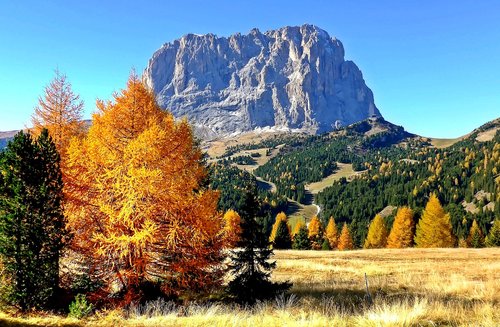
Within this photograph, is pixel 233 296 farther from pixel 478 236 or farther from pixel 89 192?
pixel 478 236

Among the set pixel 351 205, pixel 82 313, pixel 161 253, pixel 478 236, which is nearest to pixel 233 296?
pixel 161 253

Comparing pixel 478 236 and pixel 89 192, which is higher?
pixel 89 192

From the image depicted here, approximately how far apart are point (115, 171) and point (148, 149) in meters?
1.57

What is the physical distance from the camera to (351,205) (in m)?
188

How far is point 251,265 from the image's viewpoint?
57.1ft

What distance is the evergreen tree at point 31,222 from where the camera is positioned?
46.5 ft

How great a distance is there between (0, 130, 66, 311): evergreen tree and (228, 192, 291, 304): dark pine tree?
26.1ft

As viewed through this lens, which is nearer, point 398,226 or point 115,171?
point 115,171

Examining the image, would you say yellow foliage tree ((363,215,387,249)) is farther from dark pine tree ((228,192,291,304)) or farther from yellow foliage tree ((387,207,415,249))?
dark pine tree ((228,192,291,304))

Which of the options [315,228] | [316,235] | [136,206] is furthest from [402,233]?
[136,206]

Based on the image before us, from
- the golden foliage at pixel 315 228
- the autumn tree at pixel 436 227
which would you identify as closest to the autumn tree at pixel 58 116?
the autumn tree at pixel 436 227

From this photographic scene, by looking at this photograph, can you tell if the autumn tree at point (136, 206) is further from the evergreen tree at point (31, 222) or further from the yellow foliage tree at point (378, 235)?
the yellow foliage tree at point (378, 235)

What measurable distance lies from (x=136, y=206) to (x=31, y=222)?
452cm

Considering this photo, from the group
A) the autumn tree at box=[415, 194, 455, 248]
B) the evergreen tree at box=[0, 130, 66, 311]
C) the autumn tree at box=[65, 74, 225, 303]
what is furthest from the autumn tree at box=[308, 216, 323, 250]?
the evergreen tree at box=[0, 130, 66, 311]
